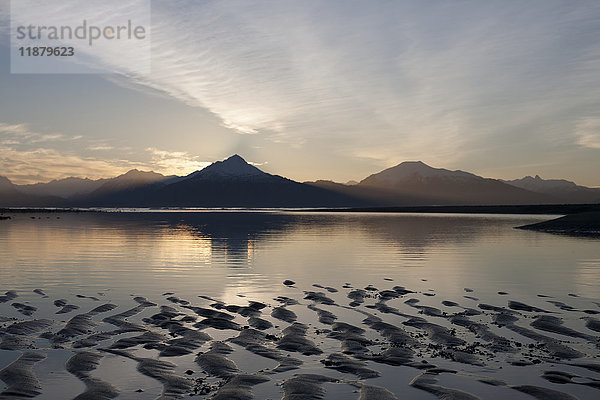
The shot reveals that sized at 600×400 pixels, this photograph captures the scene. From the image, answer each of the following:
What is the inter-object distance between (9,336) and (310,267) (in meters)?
24.9

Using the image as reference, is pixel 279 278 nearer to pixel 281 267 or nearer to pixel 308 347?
pixel 281 267

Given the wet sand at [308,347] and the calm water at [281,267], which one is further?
the calm water at [281,267]

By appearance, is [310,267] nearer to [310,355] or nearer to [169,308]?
[169,308]

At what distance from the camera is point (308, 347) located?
16.0 meters

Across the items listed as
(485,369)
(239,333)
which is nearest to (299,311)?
(239,333)

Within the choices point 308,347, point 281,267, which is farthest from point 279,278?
point 308,347

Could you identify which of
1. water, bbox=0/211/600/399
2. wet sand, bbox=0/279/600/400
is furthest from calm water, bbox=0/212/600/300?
wet sand, bbox=0/279/600/400

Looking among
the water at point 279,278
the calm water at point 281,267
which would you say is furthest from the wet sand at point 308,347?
the calm water at point 281,267

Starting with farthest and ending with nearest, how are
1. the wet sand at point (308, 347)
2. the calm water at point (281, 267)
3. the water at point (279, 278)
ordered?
the calm water at point (281, 267) → the water at point (279, 278) → the wet sand at point (308, 347)

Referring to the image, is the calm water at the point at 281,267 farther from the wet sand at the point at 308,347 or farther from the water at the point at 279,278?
the wet sand at the point at 308,347

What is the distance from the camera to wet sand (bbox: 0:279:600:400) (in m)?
12.4

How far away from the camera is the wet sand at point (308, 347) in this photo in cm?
1235

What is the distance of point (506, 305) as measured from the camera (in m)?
23.3

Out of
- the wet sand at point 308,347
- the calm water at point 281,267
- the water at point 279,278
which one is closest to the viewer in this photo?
the wet sand at point 308,347
